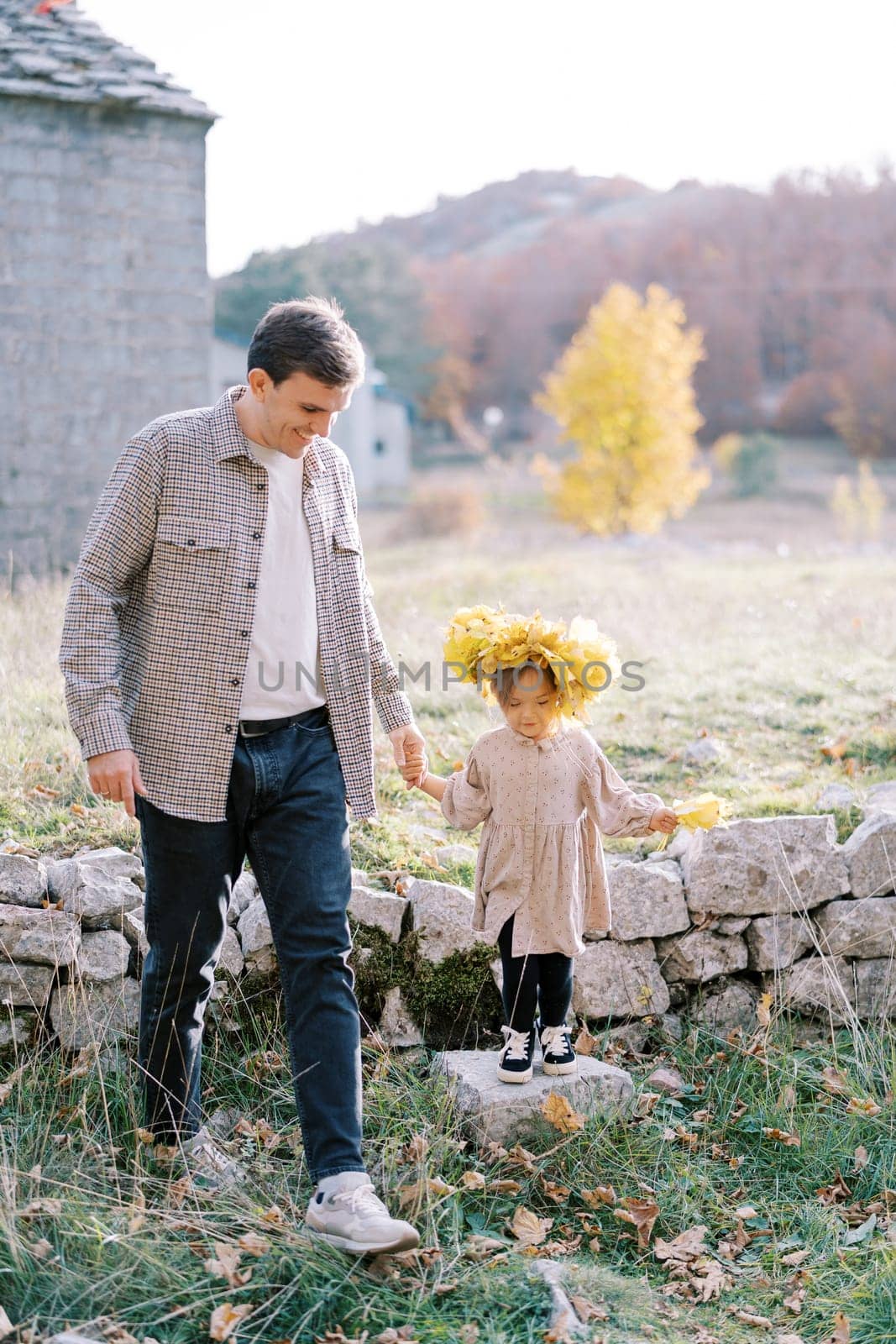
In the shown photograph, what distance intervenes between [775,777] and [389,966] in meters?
2.26

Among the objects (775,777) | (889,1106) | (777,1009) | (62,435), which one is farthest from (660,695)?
(62,435)

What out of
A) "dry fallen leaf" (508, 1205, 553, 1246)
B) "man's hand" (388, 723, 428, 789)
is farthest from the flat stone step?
"man's hand" (388, 723, 428, 789)

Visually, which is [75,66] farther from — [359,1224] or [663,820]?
[359,1224]

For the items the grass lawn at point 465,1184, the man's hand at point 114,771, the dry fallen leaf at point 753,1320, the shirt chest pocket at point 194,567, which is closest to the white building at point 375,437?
the grass lawn at point 465,1184

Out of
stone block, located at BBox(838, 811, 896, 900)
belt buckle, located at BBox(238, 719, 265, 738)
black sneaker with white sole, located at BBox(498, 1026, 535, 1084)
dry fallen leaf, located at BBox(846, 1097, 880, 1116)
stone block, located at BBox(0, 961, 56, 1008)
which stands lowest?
dry fallen leaf, located at BBox(846, 1097, 880, 1116)

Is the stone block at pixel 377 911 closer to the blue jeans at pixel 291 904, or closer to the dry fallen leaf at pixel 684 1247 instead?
the blue jeans at pixel 291 904

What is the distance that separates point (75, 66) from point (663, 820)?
9.79 meters

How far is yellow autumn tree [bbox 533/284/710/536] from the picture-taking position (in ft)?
85.6

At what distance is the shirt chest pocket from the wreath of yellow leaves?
0.71 metres

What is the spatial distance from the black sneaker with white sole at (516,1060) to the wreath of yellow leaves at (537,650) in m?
0.93

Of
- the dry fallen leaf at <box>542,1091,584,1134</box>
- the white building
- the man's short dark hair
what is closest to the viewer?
the man's short dark hair

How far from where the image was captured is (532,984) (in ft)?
11.1

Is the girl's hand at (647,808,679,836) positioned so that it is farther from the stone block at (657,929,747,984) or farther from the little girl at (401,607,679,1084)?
the stone block at (657,929,747,984)

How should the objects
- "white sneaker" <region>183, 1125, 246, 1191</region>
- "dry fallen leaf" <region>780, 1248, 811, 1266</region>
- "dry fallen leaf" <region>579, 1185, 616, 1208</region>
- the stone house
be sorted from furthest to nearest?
the stone house → "dry fallen leaf" <region>579, 1185, 616, 1208</region> → "dry fallen leaf" <region>780, 1248, 811, 1266</region> → "white sneaker" <region>183, 1125, 246, 1191</region>
